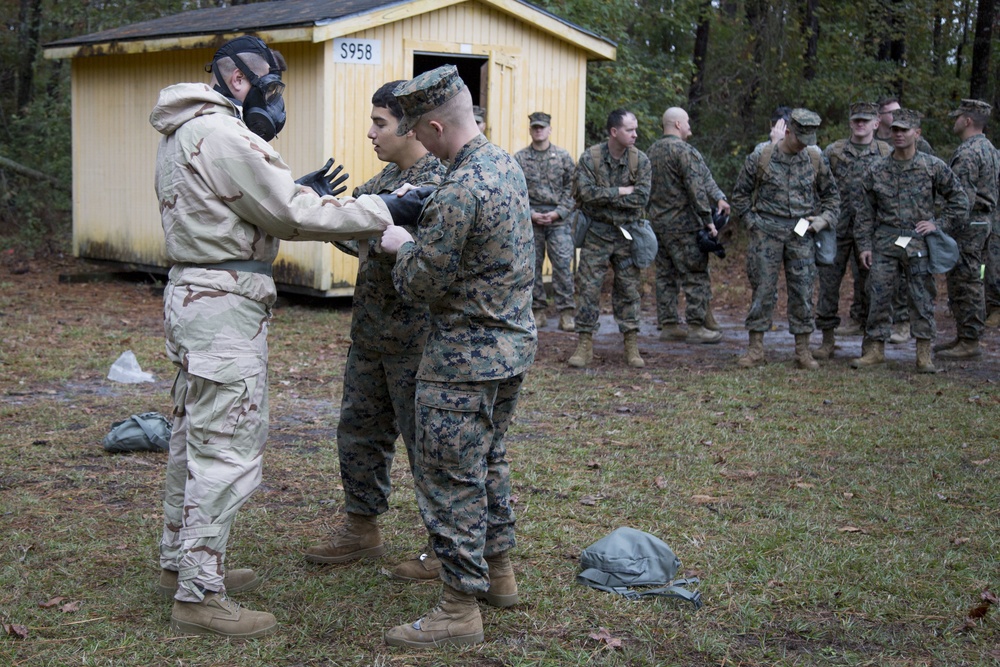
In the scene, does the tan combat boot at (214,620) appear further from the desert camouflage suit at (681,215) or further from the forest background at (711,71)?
the forest background at (711,71)

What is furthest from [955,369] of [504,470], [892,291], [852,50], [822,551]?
[852,50]

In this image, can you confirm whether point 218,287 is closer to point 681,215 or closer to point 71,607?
point 71,607

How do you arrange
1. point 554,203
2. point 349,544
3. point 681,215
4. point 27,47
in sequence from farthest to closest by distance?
point 27,47 → point 554,203 → point 681,215 → point 349,544

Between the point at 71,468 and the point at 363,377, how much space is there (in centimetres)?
258

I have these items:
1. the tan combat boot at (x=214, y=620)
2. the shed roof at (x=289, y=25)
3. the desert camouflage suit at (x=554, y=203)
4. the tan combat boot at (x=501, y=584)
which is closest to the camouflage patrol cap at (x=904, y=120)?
the desert camouflage suit at (x=554, y=203)

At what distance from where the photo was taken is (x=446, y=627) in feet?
13.0

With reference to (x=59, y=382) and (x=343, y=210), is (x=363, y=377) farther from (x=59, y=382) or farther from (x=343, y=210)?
(x=59, y=382)

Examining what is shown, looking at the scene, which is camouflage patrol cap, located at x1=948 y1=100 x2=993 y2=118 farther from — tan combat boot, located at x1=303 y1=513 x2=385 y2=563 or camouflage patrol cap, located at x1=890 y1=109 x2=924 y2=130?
tan combat boot, located at x1=303 y1=513 x2=385 y2=563

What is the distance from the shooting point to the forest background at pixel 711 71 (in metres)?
17.9

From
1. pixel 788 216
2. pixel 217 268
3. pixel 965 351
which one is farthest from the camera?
pixel 965 351

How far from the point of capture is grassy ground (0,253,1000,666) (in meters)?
4.07

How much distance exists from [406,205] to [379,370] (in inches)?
32.4

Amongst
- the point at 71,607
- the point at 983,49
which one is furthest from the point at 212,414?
the point at 983,49

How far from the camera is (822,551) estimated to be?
5.01 metres
